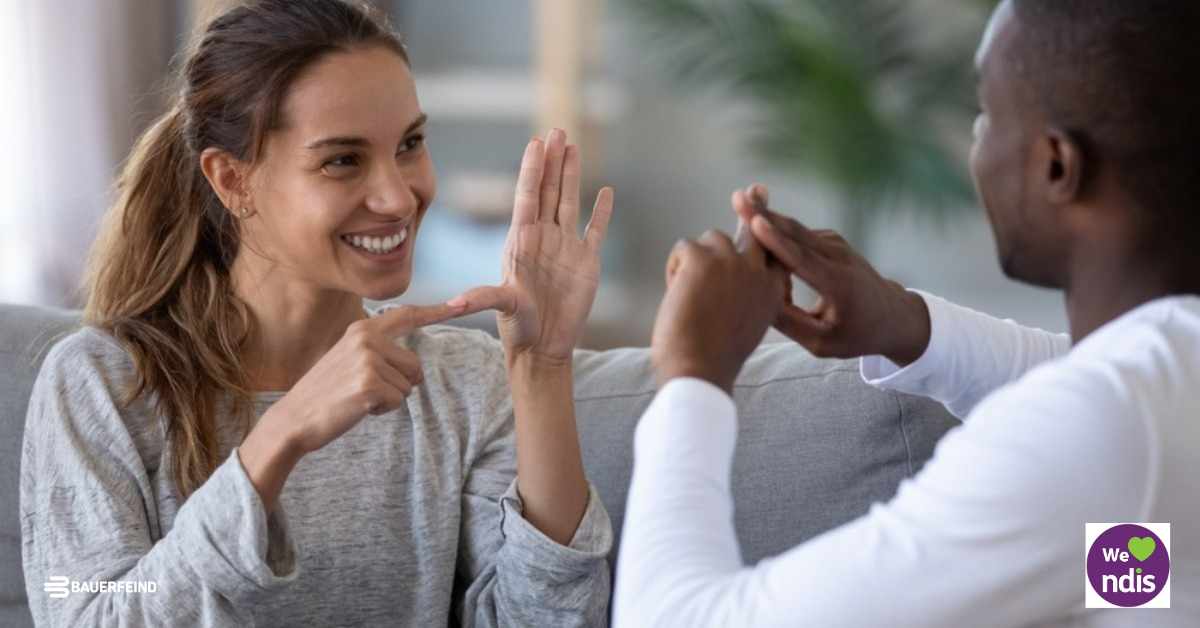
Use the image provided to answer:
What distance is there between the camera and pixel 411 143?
1557 mm

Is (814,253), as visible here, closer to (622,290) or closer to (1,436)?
(1,436)

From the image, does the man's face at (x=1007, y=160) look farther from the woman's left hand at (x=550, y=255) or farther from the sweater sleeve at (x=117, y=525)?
the sweater sleeve at (x=117, y=525)

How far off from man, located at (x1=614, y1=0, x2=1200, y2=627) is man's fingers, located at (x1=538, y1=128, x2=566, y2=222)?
452 millimetres

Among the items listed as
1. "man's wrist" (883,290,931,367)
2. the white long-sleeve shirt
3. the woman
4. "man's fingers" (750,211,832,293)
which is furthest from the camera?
the woman

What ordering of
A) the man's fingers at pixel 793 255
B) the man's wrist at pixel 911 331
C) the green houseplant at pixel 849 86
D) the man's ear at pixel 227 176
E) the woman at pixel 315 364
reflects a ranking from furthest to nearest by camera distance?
the green houseplant at pixel 849 86 → the man's ear at pixel 227 176 → the woman at pixel 315 364 → the man's wrist at pixel 911 331 → the man's fingers at pixel 793 255

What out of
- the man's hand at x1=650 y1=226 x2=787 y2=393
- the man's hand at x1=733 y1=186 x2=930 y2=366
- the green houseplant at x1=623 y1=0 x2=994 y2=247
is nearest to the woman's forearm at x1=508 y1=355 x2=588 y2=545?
the man's hand at x1=733 y1=186 x2=930 y2=366

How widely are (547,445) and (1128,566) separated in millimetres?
719

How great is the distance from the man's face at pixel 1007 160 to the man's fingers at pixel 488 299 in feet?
1.84

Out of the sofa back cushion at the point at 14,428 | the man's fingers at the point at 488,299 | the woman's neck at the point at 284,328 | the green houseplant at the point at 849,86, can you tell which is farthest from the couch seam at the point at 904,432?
the green houseplant at the point at 849,86

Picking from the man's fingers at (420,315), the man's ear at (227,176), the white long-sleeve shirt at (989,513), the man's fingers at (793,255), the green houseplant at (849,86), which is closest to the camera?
the white long-sleeve shirt at (989,513)

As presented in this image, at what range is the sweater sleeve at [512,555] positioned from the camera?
143cm

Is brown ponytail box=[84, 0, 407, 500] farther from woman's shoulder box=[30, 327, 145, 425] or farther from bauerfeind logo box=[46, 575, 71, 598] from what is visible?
bauerfeind logo box=[46, 575, 71, 598]

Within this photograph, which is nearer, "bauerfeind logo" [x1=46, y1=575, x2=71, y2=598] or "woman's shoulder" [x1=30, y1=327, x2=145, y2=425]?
"bauerfeind logo" [x1=46, y1=575, x2=71, y2=598]

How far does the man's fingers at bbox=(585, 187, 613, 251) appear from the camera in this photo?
1.45 metres
